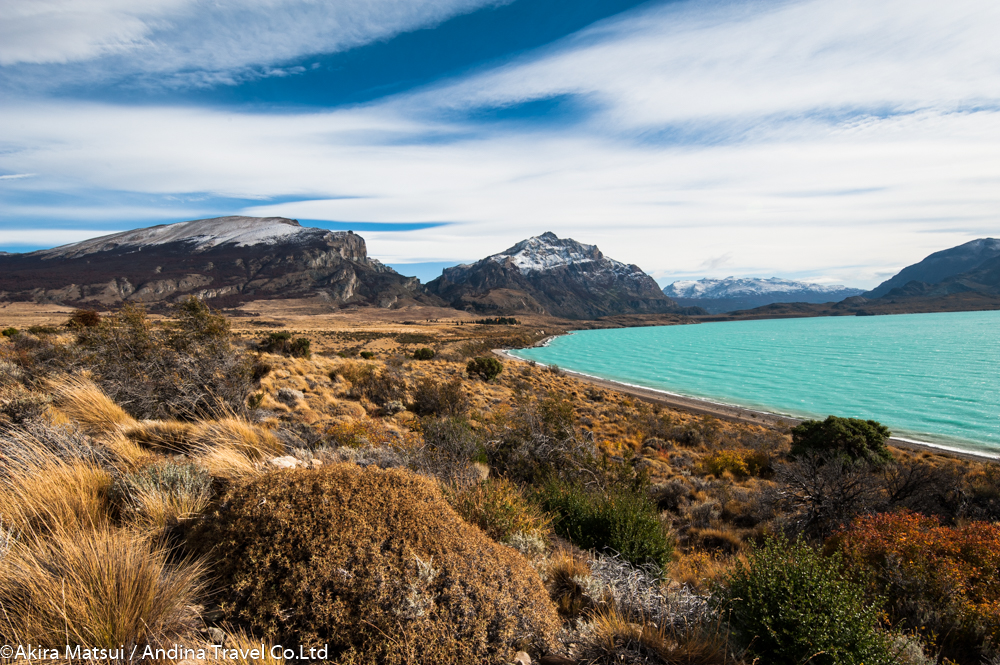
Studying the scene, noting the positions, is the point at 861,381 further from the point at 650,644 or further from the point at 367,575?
the point at 367,575

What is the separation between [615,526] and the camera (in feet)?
18.1

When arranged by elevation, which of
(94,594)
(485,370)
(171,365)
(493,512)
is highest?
(171,365)

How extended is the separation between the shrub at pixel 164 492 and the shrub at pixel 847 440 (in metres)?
16.8

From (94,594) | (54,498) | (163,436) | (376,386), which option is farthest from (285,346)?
(94,594)

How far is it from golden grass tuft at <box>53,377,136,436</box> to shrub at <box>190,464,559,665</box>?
429 centimetres

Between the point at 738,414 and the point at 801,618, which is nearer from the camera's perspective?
the point at 801,618

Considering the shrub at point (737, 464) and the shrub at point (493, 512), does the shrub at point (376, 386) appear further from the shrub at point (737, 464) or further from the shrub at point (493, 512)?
the shrub at point (737, 464)

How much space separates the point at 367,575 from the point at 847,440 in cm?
1811

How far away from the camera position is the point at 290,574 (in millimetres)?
2727

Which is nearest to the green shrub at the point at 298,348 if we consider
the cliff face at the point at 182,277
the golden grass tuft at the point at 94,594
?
the golden grass tuft at the point at 94,594

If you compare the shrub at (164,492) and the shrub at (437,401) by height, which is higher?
the shrub at (164,492)

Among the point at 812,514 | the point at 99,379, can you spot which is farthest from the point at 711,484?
the point at 99,379

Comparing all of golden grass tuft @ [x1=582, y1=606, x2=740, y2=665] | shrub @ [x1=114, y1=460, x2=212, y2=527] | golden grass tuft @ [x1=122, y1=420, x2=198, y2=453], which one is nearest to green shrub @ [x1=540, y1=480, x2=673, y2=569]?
golden grass tuft @ [x1=582, y1=606, x2=740, y2=665]

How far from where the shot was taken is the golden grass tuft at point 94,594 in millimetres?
2330
